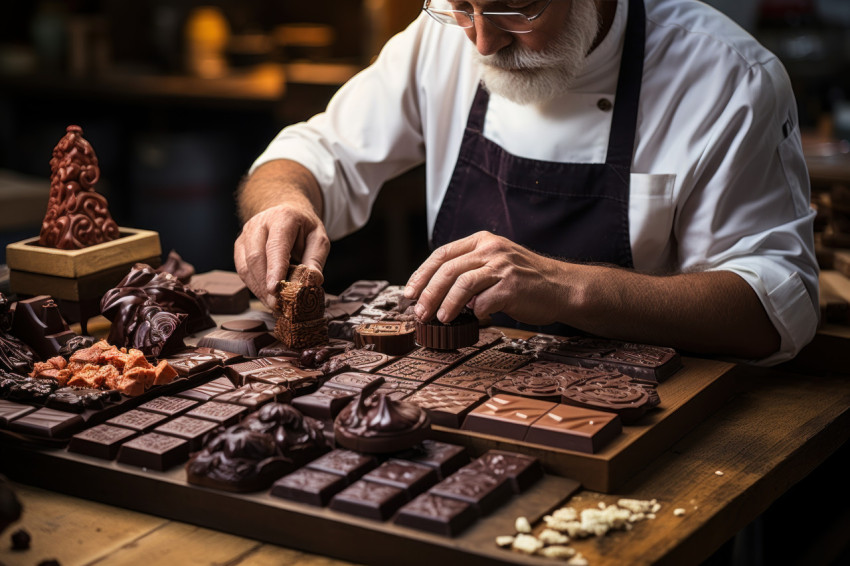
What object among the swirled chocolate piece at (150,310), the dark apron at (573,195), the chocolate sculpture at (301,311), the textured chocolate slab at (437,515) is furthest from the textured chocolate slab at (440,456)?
the dark apron at (573,195)

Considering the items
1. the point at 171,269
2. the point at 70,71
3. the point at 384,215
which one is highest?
the point at 70,71

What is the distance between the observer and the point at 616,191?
2637 mm

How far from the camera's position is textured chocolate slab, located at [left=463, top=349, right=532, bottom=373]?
2.12m

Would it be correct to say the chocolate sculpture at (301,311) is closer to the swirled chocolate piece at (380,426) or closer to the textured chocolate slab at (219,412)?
the textured chocolate slab at (219,412)

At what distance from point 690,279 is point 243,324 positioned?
1106 millimetres

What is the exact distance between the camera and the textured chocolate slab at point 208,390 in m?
1.99

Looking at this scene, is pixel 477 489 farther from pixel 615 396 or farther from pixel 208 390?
pixel 208 390

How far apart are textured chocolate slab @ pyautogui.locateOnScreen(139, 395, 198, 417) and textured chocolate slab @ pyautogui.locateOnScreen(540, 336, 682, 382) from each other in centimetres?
78

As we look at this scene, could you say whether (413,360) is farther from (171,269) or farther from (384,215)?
(384,215)

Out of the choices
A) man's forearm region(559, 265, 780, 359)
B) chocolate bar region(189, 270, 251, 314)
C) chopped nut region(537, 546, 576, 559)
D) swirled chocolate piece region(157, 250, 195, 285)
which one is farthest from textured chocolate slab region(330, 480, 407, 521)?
swirled chocolate piece region(157, 250, 195, 285)

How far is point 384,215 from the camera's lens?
19.6ft

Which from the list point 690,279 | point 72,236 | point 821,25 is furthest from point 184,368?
point 821,25

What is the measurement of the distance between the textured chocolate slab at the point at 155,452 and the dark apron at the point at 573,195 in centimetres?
123

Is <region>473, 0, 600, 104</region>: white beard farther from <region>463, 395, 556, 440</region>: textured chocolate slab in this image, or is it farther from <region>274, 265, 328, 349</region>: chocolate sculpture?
<region>463, 395, 556, 440</region>: textured chocolate slab
